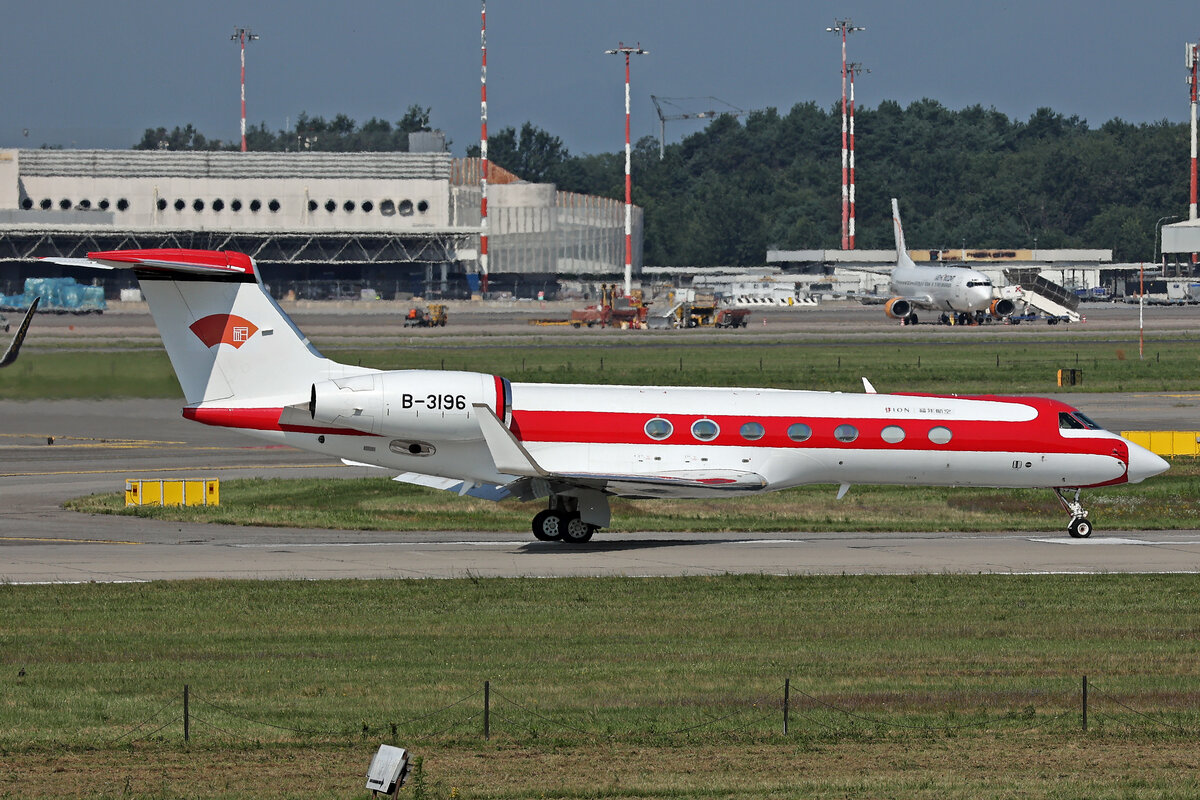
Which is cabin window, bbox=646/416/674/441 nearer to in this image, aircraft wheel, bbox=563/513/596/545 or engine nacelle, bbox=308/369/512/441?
aircraft wheel, bbox=563/513/596/545

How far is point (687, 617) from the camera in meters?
22.8

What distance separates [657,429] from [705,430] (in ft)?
3.15

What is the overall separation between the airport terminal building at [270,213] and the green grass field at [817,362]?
54.9 metres

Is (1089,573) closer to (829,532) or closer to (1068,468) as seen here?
(1068,468)

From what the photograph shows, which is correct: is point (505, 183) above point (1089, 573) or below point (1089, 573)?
above

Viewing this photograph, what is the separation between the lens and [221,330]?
28.8 m

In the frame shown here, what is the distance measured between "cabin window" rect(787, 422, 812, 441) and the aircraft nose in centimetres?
697

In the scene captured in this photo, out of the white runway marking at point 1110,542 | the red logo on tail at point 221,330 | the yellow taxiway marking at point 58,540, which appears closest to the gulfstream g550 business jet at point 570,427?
the red logo on tail at point 221,330

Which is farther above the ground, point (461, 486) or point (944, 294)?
point (944, 294)

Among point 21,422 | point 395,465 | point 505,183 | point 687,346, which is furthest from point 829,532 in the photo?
point 505,183

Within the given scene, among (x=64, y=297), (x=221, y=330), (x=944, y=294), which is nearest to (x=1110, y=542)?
(x=221, y=330)

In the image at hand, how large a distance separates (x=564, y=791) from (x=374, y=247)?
131773mm

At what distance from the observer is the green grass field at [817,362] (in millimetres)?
64438

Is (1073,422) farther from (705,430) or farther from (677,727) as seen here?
(677,727)
